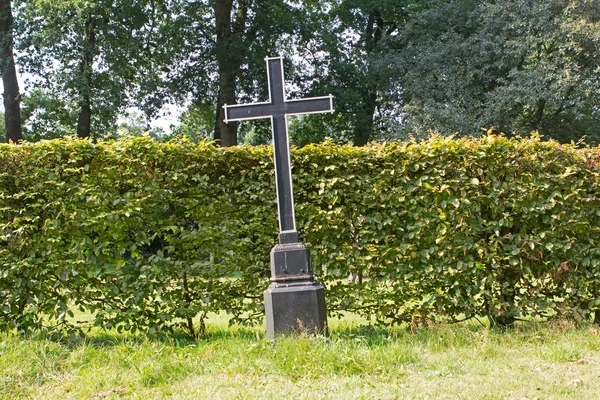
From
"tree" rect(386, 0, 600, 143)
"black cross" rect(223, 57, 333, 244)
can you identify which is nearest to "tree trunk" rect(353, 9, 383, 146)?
"tree" rect(386, 0, 600, 143)

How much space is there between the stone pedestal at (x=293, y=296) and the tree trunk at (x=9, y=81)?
1497 cm

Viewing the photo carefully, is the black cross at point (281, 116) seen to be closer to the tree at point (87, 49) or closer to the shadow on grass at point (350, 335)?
the shadow on grass at point (350, 335)

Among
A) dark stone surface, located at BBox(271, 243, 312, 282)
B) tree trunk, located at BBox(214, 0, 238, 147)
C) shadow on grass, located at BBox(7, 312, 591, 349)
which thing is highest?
tree trunk, located at BBox(214, 0, 238, 147)

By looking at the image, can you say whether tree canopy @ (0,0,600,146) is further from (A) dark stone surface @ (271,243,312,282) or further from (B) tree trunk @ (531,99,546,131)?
(A) dark stone surface @ (271,243,312,282)

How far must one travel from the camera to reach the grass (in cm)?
403

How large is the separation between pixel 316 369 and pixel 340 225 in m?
2.14

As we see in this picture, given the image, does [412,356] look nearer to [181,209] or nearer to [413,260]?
[413,260]

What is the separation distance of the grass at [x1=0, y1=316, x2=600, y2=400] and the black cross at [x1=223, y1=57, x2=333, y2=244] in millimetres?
1280

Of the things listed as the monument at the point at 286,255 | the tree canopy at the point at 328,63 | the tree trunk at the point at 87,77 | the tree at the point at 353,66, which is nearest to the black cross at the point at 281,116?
the monument at the point at 286,255

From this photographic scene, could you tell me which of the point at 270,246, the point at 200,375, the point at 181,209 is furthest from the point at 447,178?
the point at 200,375

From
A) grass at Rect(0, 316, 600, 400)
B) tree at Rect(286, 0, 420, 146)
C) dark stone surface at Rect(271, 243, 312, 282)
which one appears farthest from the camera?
tree at Rect(286, 0, 420, 146)

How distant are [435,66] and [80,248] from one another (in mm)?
15463

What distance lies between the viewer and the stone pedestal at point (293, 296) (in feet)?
17.6

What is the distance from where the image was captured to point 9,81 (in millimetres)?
17766
